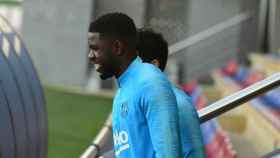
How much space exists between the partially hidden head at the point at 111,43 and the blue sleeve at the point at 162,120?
111 millimetres

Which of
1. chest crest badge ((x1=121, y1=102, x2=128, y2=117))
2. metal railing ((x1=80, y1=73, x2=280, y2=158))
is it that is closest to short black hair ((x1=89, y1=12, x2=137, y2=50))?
chest crest badge ((x1=121, y1=102, x2=128, y2=117))

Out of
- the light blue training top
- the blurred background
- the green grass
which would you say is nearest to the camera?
the light blue training top

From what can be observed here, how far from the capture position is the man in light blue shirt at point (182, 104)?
1541mm

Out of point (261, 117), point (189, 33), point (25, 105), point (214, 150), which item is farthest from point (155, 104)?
point (189, 33)

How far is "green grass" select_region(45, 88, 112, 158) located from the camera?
4750mm

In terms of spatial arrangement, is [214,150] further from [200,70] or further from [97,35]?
[200,70]

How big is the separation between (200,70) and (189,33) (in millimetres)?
516

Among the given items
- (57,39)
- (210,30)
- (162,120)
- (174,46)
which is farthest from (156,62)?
(57,39)

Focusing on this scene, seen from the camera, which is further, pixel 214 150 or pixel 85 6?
pixel 85 6

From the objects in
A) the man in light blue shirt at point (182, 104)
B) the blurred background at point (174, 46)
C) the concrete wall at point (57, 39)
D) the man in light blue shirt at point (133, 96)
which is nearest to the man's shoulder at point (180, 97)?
the man in light blue shirt at point (182, 104)

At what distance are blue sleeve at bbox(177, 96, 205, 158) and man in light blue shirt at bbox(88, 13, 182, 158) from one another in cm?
17

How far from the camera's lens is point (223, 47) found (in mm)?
8188

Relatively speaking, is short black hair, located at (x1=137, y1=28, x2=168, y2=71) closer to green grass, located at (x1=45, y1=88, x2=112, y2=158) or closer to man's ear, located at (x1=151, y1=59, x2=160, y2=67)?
man's ear, located at (x1=151, y1=59, x2=160, y2=67)

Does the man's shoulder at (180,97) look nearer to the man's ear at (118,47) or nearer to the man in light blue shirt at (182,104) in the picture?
the man in light blue shirt at (182,104)
